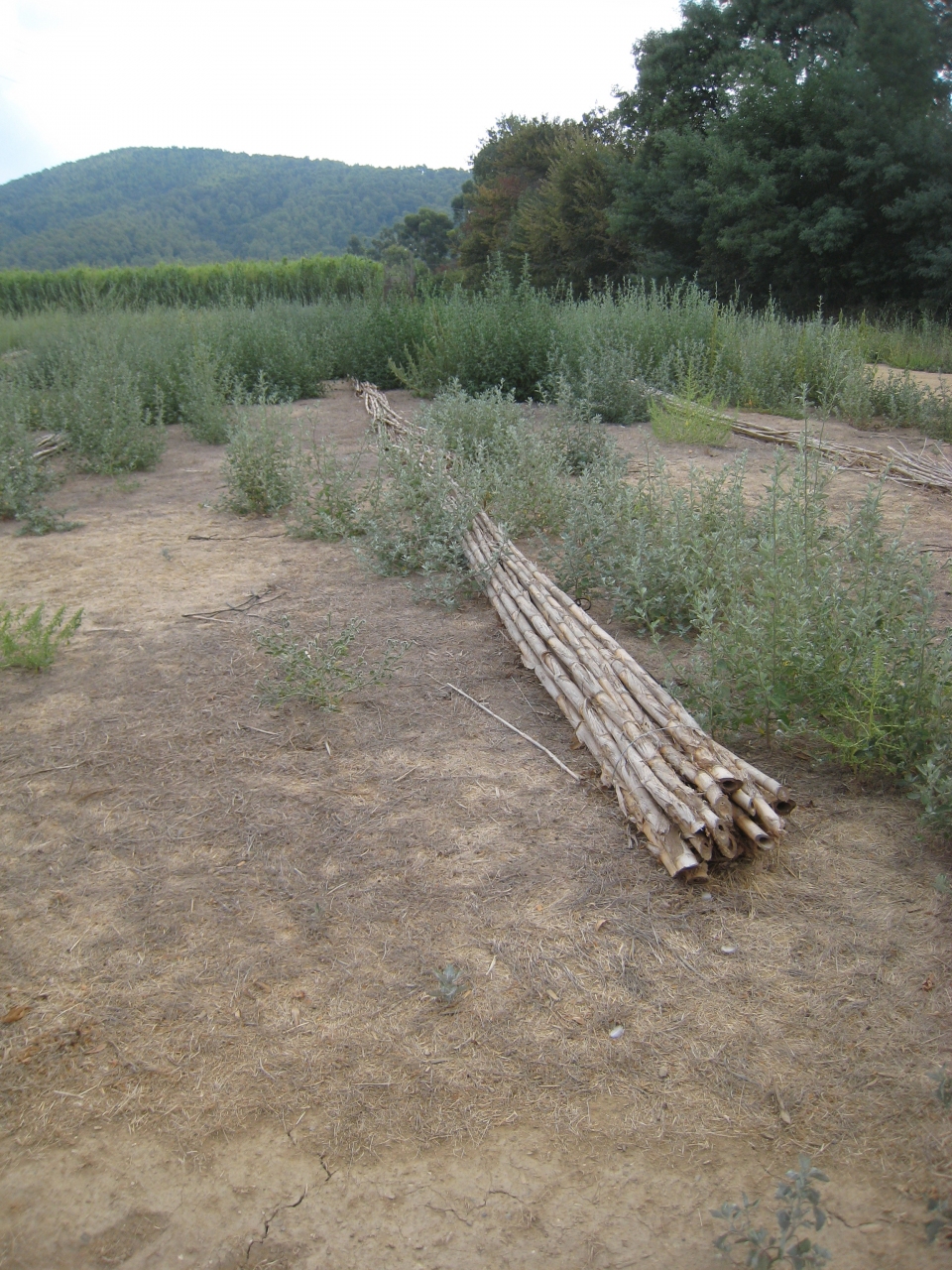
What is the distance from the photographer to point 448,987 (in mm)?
1884

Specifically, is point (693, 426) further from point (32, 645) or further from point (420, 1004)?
point (420, 1004)

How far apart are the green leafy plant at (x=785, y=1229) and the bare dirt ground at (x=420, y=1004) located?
5 cm

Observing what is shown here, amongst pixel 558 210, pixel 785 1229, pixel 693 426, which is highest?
pixel 558 210

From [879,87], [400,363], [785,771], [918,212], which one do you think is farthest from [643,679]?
[879,87]

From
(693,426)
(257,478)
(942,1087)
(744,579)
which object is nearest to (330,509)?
(257,478)

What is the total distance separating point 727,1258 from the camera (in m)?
1.37

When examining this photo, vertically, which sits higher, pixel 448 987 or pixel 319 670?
pixel 319 670

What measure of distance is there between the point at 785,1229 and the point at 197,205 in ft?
134

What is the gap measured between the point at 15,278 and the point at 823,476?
22842 millimetres

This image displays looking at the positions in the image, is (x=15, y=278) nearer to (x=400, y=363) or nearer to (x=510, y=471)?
(x=400, y=363)

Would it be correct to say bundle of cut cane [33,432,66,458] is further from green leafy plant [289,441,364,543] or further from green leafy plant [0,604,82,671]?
green leafy plant [0,604,82,671]

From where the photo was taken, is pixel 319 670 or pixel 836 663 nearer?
pixel 836 663

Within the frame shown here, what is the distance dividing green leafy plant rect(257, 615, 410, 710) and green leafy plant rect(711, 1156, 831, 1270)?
208 cm

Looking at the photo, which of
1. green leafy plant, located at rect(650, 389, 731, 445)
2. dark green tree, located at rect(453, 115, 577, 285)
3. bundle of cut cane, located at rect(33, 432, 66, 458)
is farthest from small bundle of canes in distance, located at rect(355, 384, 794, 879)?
dark green tree, located at rect(453, 115, 577, 285)
